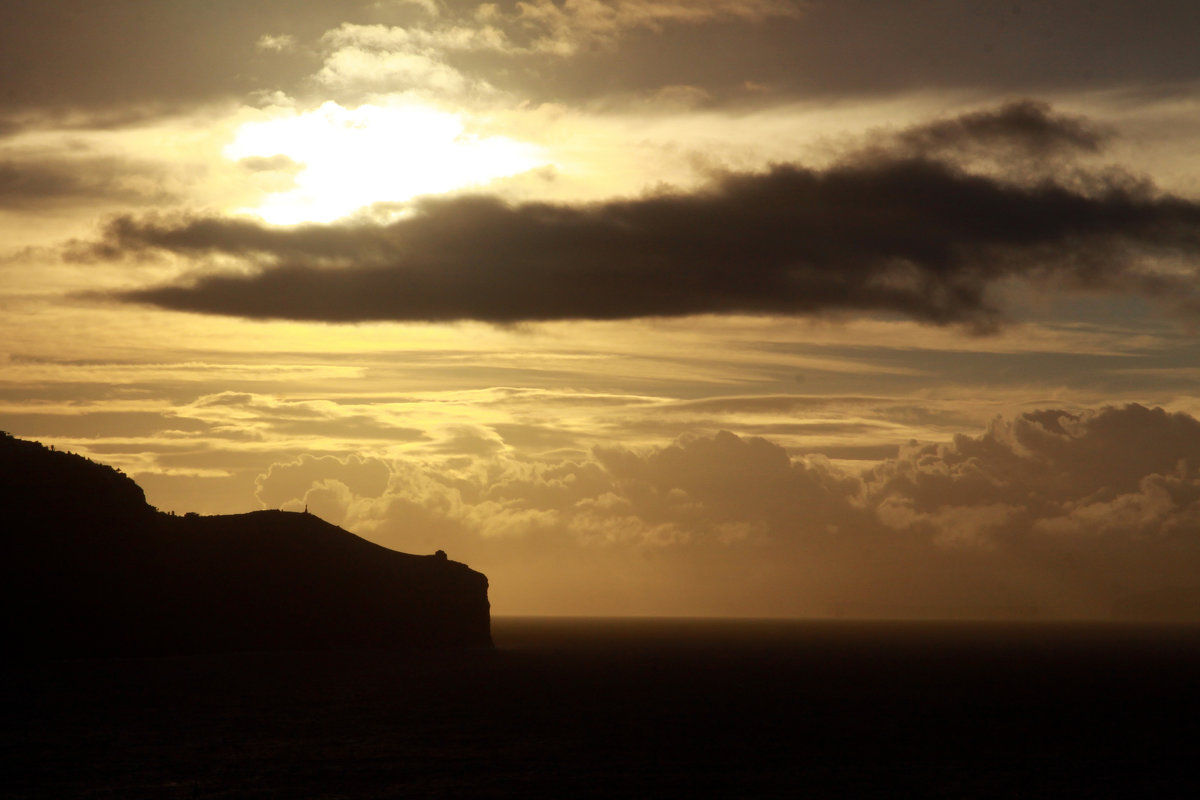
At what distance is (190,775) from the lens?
237ft

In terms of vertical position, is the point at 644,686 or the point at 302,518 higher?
the point at 302,518

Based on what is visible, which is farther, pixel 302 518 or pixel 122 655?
pixel 302 518

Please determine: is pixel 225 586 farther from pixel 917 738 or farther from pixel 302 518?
pixel 917 738

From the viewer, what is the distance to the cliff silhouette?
146125 millimetres

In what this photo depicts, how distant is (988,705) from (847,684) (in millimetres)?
31897

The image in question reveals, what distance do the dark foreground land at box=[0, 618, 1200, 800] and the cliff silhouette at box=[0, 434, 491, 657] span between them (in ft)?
20.2

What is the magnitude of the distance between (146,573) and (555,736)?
3568 inches

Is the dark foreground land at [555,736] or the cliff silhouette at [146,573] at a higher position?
the cliff silhouette at [146,573]

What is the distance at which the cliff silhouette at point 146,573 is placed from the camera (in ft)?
479

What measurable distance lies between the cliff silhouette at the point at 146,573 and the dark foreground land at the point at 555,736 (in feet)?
20.2

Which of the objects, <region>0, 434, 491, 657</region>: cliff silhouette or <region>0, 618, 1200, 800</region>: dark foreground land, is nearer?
<region>0, 618, 1200, 800</region>: dark foreground land

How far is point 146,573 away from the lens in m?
161

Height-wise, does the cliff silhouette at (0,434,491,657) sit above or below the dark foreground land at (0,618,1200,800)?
above

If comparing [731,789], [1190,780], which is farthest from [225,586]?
[1190,780]
